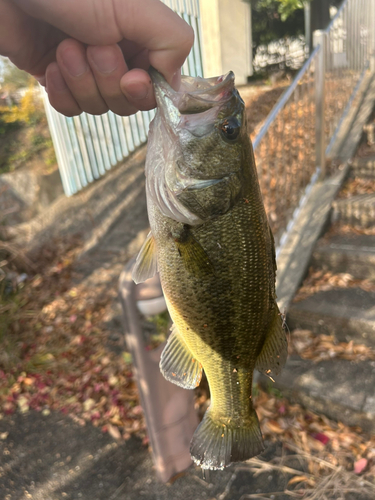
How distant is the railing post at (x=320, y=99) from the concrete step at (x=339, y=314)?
1887 mm

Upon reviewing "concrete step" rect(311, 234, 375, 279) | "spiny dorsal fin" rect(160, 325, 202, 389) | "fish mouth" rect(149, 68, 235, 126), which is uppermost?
"fish mouth" rect(149, 68, 235, 126)

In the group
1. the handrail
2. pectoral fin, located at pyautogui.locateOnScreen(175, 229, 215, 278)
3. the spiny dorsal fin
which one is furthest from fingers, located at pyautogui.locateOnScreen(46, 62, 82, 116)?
the handrail

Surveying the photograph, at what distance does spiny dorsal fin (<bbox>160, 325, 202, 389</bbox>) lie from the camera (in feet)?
4.14

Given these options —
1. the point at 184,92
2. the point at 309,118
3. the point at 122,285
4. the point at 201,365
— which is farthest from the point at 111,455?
the point at 309,118

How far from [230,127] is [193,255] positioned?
40 centimetres

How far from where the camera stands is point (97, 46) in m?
1.07

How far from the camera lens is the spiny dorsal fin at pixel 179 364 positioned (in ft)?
4.14

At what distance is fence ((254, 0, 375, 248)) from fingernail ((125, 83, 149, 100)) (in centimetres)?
271

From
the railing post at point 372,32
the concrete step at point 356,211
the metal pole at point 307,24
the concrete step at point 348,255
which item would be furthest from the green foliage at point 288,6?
the concrete step at point 348,255

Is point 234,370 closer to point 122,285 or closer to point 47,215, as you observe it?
point 122,285

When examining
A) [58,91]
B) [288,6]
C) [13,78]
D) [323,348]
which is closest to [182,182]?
[58,91]

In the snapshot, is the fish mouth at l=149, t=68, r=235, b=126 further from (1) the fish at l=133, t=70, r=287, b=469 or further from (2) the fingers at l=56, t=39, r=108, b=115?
(2) the fingers at l=56, t=39, r=108, b=115

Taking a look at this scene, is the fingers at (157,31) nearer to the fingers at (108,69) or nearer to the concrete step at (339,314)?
the fingers at (108,69)

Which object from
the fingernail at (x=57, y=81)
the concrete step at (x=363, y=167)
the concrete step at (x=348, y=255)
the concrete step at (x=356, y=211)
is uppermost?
Answer: the fingernail at (x=57, y=81)
